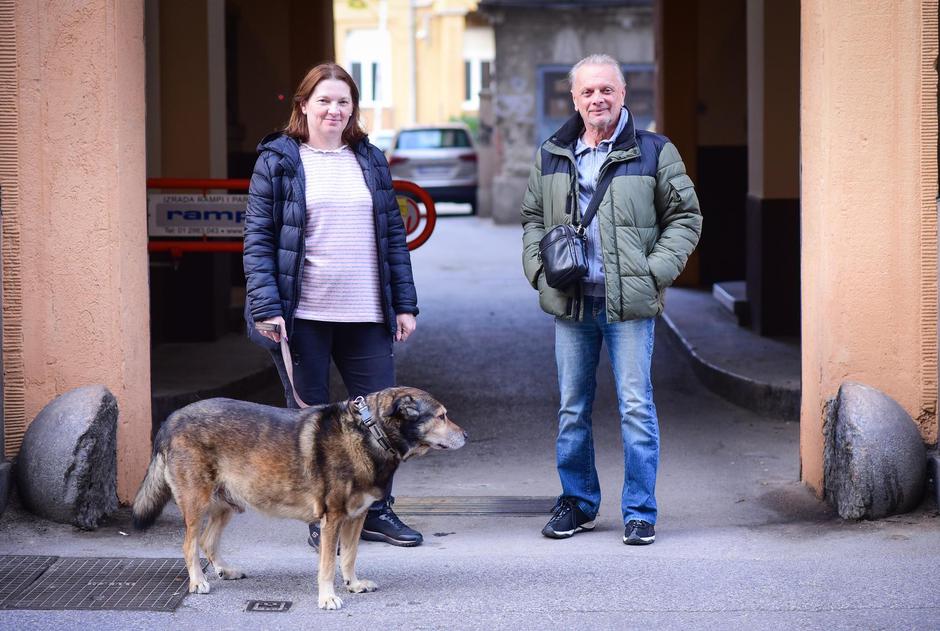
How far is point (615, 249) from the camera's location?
6.09 meters

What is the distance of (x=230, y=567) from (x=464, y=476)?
93.5 inches

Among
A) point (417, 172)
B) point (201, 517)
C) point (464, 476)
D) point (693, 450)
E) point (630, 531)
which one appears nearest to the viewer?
point (201, 517)

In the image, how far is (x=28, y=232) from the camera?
6.62 m

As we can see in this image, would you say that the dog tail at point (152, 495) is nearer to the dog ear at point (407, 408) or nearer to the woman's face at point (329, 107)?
the dog ear at point (407, 408)

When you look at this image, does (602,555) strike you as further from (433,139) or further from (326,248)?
(433,139)

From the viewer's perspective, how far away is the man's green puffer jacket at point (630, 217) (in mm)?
6082

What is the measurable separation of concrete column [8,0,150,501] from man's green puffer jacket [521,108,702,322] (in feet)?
6.49

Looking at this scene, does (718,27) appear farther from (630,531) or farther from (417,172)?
(417,172)

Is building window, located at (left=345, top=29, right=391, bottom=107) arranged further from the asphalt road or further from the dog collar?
the dog collar

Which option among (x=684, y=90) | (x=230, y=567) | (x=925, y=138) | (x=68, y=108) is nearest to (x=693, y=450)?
(x=925, y=138)

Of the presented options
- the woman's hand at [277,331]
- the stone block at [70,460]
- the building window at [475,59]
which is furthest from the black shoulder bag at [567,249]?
the building window at [475,59]

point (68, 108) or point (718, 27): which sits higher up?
point (718, 27)

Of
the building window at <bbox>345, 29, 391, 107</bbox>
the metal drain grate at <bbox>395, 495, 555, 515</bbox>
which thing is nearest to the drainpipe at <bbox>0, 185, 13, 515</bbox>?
the metal drain grate at <bbox>395, 495, 555, 515</bbox>

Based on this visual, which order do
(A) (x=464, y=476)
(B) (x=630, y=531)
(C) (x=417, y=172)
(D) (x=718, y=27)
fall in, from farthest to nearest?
(C) (x=417, y=172)
(D) (x=718, y=27)
(A) (x=464, y=476)
(B) (x=630, y=531)
